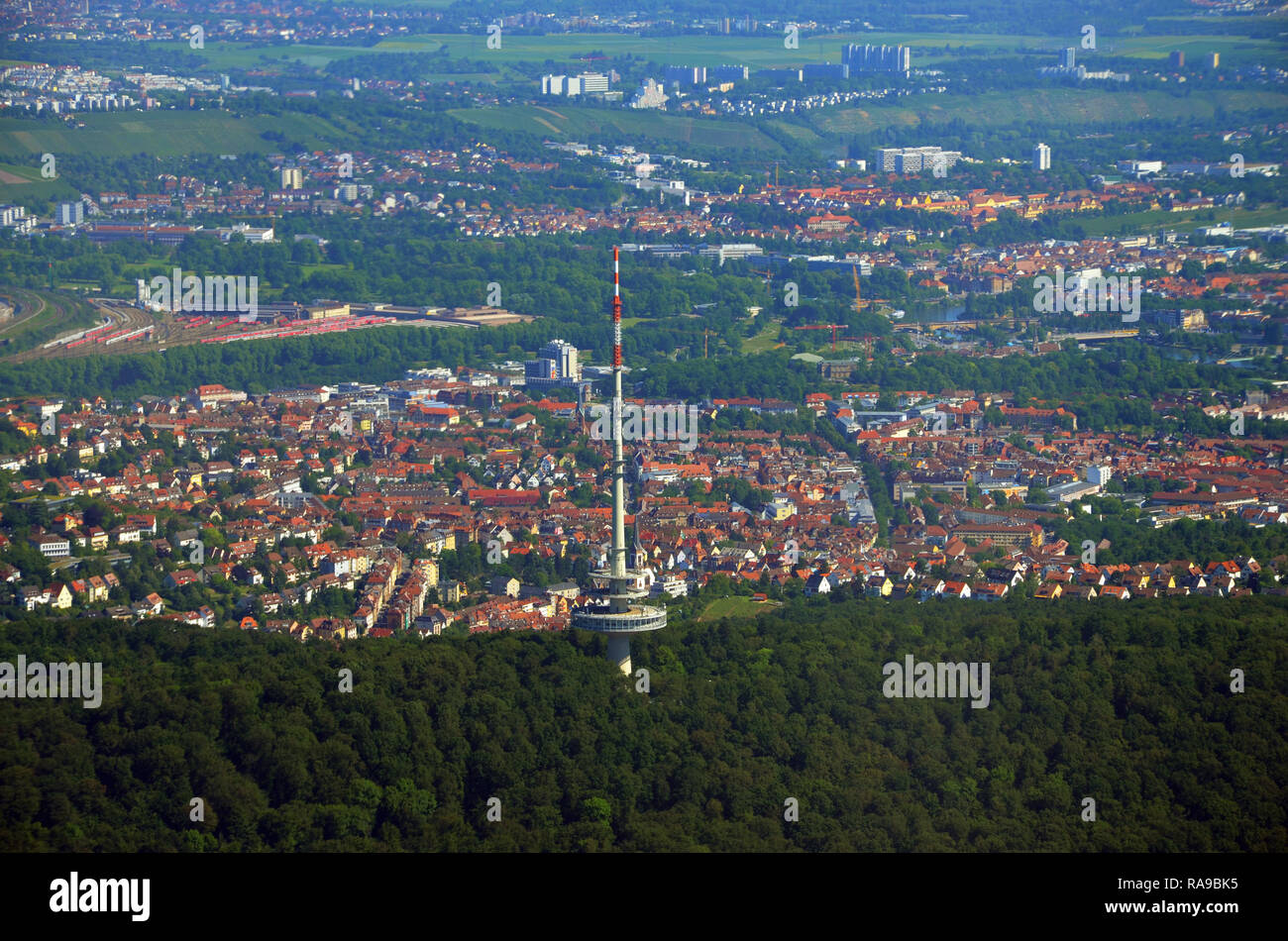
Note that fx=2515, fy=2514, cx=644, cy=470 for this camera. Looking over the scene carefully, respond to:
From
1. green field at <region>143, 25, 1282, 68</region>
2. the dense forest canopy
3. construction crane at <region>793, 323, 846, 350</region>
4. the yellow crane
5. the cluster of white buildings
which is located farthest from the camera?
green field at <region>143, 25, 1282, 68</region>

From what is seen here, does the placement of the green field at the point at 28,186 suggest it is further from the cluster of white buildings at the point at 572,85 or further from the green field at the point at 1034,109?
the green field at the point at 1034,109

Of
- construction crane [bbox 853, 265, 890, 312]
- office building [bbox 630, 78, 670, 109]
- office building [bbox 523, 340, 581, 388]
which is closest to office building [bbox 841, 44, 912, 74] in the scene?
office building [bbox 630, 78, 670, 109]

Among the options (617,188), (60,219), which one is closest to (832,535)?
(60,219)

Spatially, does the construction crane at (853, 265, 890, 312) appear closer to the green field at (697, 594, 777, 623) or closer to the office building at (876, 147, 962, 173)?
the office building at (876, 147, 962, 173)

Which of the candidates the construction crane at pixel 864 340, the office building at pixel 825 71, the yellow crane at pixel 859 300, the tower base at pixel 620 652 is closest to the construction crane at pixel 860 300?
the yellow crane at pixel 859 300

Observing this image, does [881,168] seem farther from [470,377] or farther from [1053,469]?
[1053,469]

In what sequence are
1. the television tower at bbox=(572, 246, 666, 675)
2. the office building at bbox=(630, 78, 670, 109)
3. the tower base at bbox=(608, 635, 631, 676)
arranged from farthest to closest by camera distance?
the office building at bbox=(630, 78, 670, 109) → the television tower at bbox=(572, 246, 666, 675) → the tower base at bbox=(608, 635, 631, 676)
